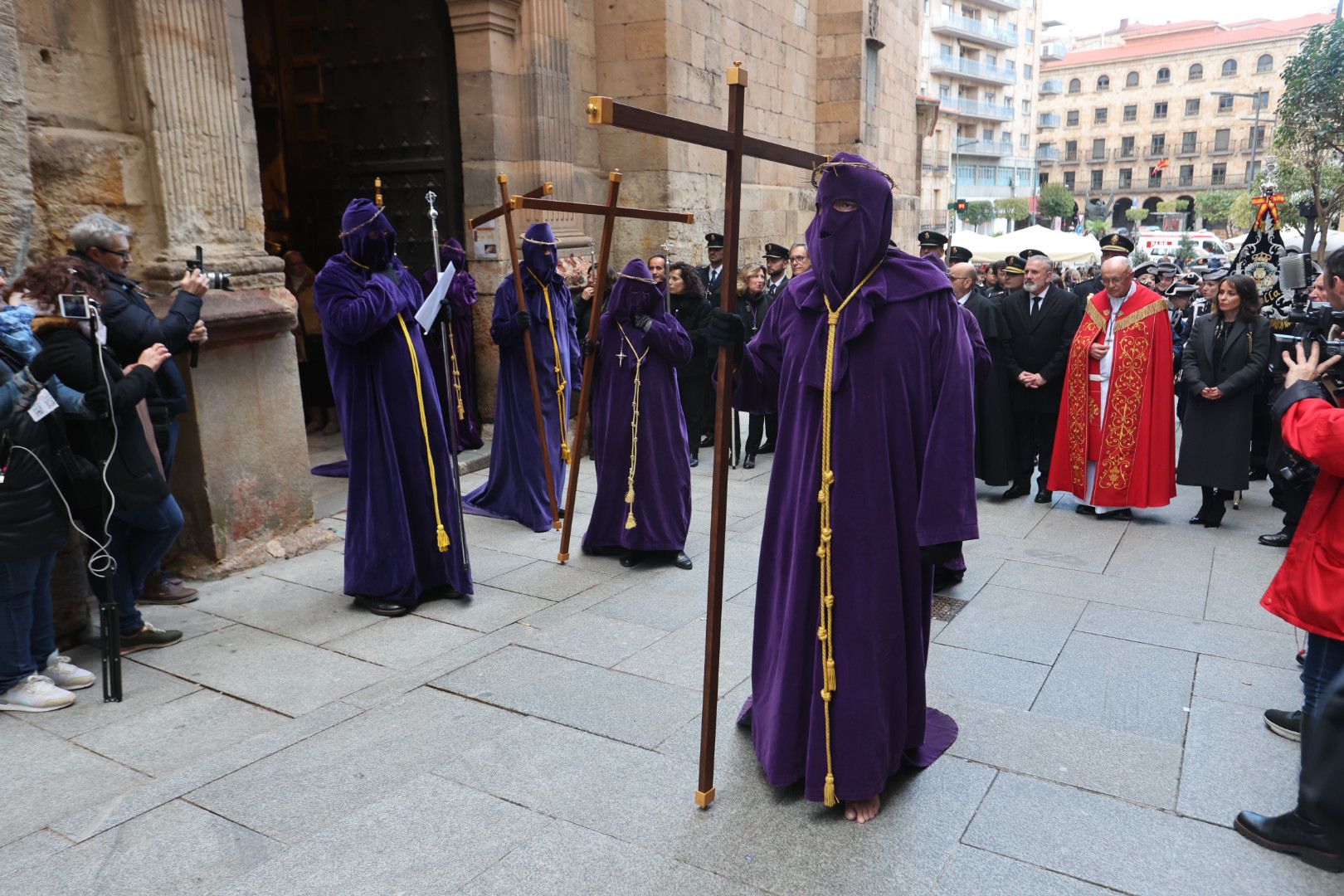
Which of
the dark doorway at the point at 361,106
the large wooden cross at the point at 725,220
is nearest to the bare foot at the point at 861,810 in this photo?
the large wooden cross at the point at 725,220

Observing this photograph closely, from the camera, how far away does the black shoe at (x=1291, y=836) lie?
2854 millimetres

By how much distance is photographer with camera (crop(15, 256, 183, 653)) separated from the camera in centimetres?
393

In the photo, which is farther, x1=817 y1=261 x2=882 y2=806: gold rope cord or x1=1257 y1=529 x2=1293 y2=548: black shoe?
x1=1257 y1=529 x2=1293 y2=548: black shoe

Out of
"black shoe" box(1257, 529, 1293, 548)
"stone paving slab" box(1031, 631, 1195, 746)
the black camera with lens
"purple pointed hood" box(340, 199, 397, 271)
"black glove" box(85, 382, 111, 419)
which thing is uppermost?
"purple pointed hood" box(340, 199, 397, 271)

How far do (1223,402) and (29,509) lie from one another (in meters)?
7.16

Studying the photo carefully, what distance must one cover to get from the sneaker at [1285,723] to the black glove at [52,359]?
503 centimetres

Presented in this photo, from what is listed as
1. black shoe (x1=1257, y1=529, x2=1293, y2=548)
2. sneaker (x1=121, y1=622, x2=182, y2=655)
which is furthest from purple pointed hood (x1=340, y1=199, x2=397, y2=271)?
black shoe (x1=1257, y1=529, x2=1293, y2=548)

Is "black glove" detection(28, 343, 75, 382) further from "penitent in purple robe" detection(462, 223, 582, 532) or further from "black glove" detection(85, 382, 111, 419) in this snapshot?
"penitent in purple robe" detection(462, 223, 582, 532)

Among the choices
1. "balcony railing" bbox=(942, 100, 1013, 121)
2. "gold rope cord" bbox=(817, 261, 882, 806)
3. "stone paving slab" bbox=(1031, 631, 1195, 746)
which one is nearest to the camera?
"gold rope cord" bbox=(817, 261, 882, 806)

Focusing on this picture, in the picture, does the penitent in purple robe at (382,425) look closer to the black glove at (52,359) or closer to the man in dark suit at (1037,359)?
the black glove at (52,359)

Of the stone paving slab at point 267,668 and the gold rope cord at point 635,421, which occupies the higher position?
the gold rope cord at point 635,421

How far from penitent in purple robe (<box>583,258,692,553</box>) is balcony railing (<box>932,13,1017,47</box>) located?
2495 inches

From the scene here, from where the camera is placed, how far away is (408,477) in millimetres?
5117

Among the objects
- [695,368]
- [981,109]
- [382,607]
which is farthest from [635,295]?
[981,109]
